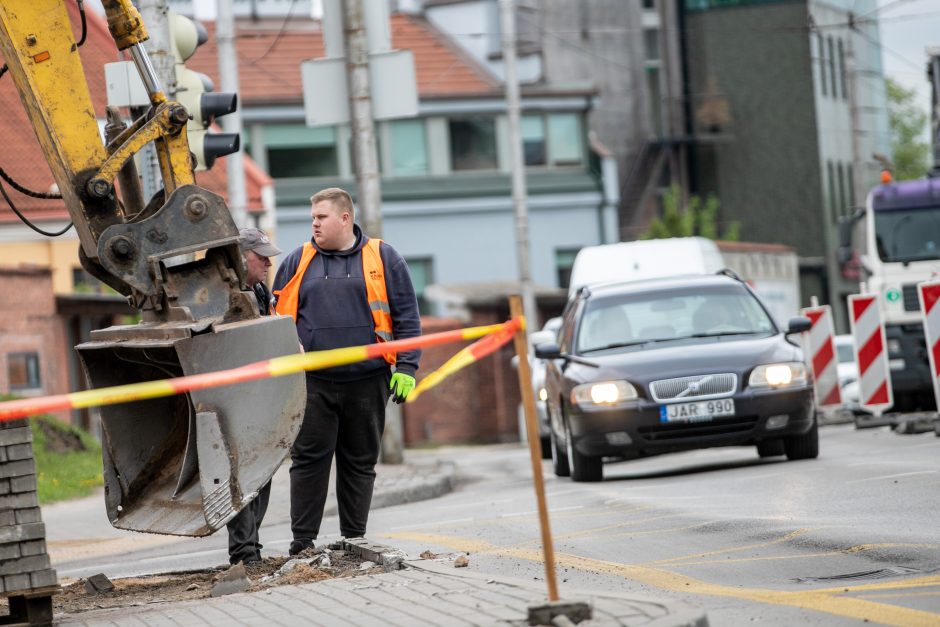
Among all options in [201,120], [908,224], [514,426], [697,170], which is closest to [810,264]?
[697,170]

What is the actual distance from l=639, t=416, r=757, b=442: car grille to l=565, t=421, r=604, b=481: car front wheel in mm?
603

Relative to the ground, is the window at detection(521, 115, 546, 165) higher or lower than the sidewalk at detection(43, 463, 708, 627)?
higher

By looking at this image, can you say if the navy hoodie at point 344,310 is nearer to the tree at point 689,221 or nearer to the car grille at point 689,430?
the car grille at point 689,430

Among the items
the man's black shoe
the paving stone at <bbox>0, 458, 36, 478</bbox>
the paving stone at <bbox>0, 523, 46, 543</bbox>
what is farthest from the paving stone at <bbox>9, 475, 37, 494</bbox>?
the man's black shoe

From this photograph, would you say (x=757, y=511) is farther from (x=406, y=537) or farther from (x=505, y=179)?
(x=505, y=179)

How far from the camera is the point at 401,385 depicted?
9.94 meters

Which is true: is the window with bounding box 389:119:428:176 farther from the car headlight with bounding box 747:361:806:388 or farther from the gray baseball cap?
the gray baseball cap

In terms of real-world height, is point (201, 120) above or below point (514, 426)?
above

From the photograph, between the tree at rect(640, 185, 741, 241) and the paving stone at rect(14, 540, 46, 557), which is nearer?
the paving stone at rect(14, 540, 46, 557)

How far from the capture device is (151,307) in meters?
8.66

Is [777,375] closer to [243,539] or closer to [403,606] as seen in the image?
[243,539]

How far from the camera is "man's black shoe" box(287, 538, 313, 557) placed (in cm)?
1013

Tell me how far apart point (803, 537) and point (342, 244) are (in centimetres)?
289

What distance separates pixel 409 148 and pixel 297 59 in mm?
4571
